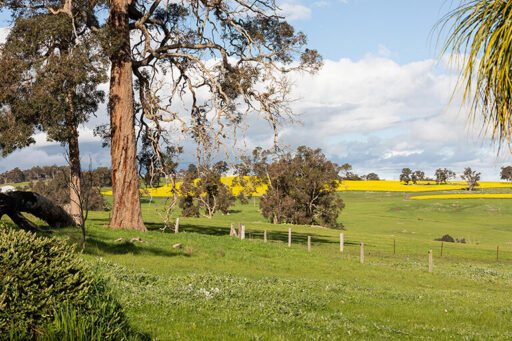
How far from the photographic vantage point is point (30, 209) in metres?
20.9

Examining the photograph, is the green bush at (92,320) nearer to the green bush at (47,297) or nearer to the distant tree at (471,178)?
the green bush at (47,297)

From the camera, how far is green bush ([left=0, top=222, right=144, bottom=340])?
5410 mm

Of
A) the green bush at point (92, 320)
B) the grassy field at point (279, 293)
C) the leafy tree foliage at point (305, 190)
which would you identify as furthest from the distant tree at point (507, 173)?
the green bush at point (92, 320)

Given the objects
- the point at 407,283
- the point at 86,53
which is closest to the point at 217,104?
the point at 86,53

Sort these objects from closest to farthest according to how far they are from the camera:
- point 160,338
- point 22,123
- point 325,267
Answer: point 160,338
point 325,267
point 22,123

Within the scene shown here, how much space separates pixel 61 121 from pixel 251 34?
13092mm

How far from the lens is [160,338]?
24.4ft

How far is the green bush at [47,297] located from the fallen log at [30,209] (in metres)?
12.5

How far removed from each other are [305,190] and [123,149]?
52618mm

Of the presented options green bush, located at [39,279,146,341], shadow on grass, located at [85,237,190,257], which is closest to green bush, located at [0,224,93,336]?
green bush, located at [39,279,146,341]

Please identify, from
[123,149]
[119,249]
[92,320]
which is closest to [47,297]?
[92,320]

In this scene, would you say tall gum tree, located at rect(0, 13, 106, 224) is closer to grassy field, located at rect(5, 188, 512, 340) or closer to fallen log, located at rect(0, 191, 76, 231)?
fallen log, located at rect(0, 191, 76, 231)

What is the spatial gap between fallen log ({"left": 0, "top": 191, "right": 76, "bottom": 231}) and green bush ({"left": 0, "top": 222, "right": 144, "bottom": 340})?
41.1 ft

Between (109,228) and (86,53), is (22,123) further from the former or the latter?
(109,228)
